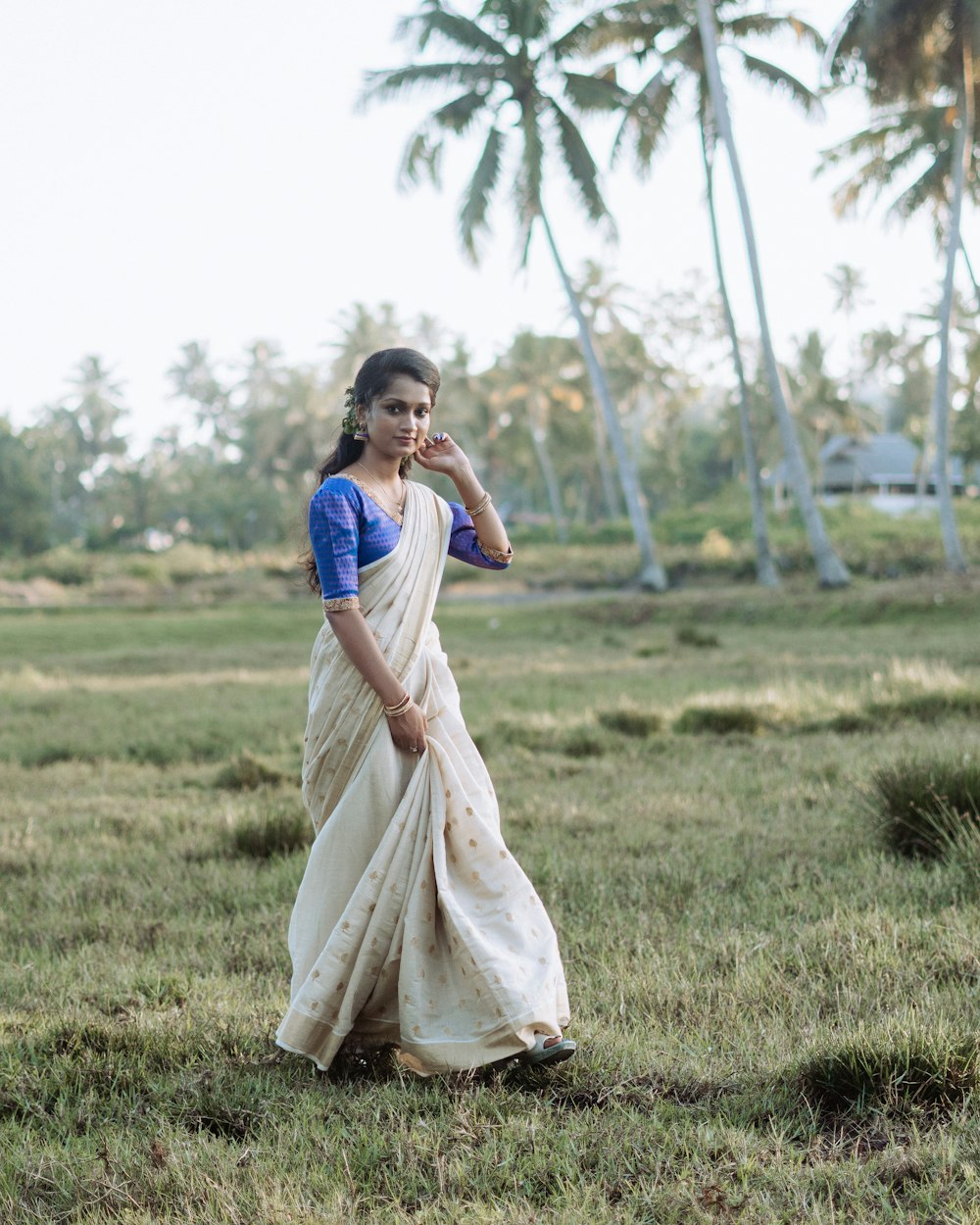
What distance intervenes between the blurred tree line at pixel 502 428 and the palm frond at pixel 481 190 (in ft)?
65.3

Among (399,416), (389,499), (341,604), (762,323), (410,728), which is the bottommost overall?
(410,728)

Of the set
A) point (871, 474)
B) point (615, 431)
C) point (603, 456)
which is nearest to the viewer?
point (615, 431)

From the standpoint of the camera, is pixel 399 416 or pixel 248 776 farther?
pixel 248 776

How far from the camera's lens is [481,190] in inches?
1023

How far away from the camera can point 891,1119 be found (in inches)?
101

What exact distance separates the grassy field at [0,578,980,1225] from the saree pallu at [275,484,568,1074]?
0.48ft

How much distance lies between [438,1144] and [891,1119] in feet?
3.33

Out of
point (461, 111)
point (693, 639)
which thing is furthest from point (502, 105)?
point (693, 639)

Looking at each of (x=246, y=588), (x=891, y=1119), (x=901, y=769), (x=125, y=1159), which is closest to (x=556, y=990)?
(x=891, y=1119)

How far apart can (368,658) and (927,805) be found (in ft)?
9.58

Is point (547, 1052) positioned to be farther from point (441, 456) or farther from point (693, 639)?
point (693, 639)

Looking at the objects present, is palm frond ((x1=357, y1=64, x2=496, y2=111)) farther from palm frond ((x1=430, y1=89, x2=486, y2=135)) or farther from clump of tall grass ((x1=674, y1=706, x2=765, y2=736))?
clump of tall grass ((x1=674, y1=706, x2=765, y2=736))

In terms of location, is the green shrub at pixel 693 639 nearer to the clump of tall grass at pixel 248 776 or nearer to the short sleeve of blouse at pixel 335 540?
the clump of tall grass at pixel 248 776

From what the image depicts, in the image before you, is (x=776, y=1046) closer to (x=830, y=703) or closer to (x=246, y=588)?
(x=830, y=703)
